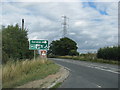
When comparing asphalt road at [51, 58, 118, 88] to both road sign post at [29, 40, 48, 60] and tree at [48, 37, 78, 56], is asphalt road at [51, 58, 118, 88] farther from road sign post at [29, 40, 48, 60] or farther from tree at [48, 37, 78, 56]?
tree at [48, 37, 78, 56]

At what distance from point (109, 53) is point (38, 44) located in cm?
2207

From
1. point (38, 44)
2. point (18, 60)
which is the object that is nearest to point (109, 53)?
point (38, 44)

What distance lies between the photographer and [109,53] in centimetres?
4806

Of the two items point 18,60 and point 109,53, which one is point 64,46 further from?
point 18,60

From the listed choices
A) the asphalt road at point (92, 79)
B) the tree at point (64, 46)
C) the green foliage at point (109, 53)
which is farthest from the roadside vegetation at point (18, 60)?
the tree at point (64, 46)

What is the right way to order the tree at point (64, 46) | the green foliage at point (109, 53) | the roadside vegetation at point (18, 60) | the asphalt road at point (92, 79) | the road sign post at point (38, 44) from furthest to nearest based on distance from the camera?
the tree at point (64, 46) → the green foliage at point (109, 53) → the road sign post at point (38, 44) → the roadside vegetation at point (18, 60) → the asphalt road at point (92, 79)

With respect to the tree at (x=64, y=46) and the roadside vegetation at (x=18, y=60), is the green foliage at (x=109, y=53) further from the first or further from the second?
the tree at (x=64, y=46)

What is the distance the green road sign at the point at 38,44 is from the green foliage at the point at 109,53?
19071 mm

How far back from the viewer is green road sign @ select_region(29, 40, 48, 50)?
2966cm

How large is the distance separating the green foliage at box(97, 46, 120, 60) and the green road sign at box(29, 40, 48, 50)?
19071 mm

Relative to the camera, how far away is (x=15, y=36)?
31.9m

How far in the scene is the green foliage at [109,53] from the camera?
44822 millimetres

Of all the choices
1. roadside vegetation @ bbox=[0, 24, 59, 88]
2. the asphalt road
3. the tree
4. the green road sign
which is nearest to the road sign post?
the green road sign

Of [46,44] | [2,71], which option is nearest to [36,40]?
[46,44]
